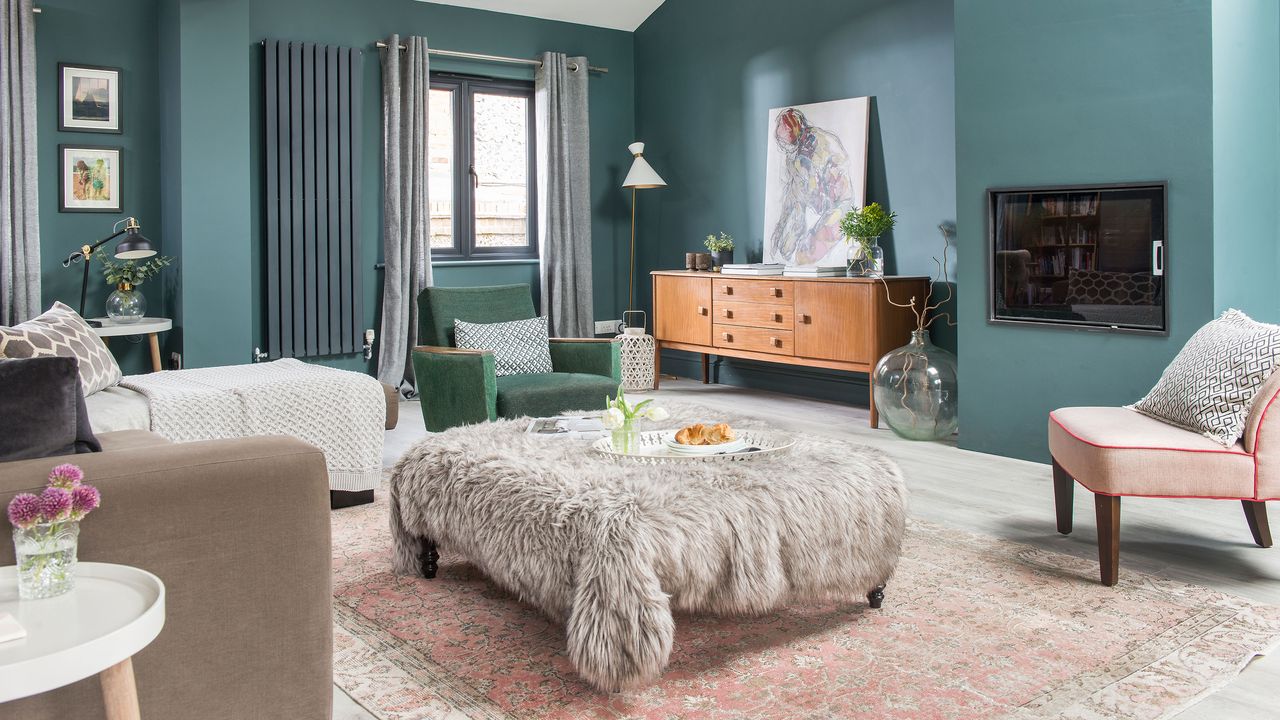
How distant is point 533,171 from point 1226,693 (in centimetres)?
594

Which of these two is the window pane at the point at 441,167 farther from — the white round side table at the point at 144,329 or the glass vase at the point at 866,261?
the glass vase at the point at 866,261

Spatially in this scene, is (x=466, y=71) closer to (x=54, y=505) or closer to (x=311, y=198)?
(x=311, y=198)

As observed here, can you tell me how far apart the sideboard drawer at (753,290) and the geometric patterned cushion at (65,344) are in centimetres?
361

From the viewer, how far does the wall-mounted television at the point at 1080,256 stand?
4113mm

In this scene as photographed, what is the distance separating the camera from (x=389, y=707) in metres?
2.22

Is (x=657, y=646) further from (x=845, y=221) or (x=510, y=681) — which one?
(x=845, y=221)

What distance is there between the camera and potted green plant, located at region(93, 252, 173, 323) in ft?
17.6

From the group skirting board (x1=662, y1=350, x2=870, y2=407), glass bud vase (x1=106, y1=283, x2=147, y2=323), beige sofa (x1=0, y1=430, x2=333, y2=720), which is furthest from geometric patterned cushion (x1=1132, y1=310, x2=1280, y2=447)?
glass bud vase (x1=106, y1=283, x2=147, y2=323)

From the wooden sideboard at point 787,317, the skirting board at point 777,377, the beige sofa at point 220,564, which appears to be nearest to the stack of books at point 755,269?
the wooden sideboard at point 787,317

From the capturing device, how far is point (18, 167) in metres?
5.25

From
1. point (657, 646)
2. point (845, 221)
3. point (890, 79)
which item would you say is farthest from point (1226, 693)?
point (890, 79)

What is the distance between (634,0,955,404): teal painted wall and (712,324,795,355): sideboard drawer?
0.55 metres

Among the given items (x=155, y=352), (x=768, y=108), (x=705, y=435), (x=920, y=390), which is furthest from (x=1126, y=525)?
(x=155, y=352)

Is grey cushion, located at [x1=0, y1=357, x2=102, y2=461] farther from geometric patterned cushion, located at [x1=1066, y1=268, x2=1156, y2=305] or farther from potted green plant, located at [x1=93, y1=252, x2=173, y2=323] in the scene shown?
geometric patterned cushion, located at [x1=1066, y1=268, x2=1156, y2=305]
